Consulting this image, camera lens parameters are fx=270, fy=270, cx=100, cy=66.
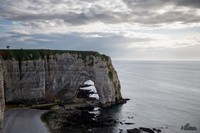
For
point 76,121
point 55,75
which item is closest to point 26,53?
point 55,75

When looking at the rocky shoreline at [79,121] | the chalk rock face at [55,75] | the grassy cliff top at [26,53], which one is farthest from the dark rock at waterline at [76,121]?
the grassy cliff top at [26,53]

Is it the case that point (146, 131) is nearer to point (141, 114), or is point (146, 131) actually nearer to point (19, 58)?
point (141, 114)

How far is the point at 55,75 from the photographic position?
229ft

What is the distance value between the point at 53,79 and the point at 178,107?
118 feet

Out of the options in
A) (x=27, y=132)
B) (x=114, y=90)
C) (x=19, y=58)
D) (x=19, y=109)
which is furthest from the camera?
(x=114, y=90)

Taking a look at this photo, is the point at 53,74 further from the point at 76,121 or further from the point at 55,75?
the point at 76,121

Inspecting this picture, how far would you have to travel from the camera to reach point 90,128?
5331 cm

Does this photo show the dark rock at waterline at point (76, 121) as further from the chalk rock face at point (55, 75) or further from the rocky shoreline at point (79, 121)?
the chalk rock face at point (55, 75)

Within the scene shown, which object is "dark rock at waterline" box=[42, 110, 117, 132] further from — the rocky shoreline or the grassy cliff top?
the grassy cliff top

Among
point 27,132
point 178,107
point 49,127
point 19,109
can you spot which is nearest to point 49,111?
point 19,109

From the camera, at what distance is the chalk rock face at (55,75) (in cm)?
6425

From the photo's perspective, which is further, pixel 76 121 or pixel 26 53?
pixel 26 53

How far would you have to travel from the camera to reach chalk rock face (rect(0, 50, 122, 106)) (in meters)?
64.2

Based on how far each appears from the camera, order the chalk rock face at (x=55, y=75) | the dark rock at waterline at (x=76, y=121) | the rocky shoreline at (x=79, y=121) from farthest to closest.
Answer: the chalk rock face at (x=55, y=75) < the dark rock at waterline at (x=76, y=121) < the rocky shoreline at (x=79, y=121)
